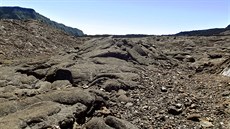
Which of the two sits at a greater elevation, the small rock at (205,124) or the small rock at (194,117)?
the small rock at (194,117)

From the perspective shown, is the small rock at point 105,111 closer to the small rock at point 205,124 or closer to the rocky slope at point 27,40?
the small rock at point 205,124

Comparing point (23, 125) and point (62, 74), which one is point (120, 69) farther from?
point (23, 125)

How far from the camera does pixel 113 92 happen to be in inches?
Result: 729

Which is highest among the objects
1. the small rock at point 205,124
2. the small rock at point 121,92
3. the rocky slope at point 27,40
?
the rocky slope at point 27,40

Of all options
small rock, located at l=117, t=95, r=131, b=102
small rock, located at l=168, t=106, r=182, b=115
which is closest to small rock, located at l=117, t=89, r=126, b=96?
small rock, located at l=117, t=95, r=131, b=102

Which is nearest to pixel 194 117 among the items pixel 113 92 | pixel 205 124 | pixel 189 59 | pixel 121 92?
pixel 205 124

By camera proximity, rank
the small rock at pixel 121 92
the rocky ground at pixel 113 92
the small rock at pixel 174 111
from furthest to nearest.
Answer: the small rock at pixel 121 92 → the small rock at pixel 174 111 → the rocky ground at pixel 113 92

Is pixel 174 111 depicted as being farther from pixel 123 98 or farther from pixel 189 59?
pixel 189 59

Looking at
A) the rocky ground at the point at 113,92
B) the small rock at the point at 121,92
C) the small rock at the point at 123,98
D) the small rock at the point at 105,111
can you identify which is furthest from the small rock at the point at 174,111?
the small rock at the point at 121,92

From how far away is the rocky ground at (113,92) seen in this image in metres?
13.9

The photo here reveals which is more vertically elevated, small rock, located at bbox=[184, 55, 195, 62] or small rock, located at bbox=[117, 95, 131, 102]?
small rock, located at bbox=[117, 95, 131, 102]

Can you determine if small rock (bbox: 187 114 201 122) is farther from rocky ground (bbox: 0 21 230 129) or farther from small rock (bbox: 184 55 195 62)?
small rock (bbox: 184 55 195 62)

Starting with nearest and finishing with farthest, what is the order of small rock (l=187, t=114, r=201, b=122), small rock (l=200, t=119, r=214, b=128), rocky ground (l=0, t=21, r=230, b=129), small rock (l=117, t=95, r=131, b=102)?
rocky ground (l=0, t=21, r=230, b=129) < small rock (l=200, t=119, r=214, b=128) < small rock (l=187, t=114, r=201, b=122) < small rock (l=117, t=95, r=131, b=102)

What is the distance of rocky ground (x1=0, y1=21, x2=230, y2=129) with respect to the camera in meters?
13.9
